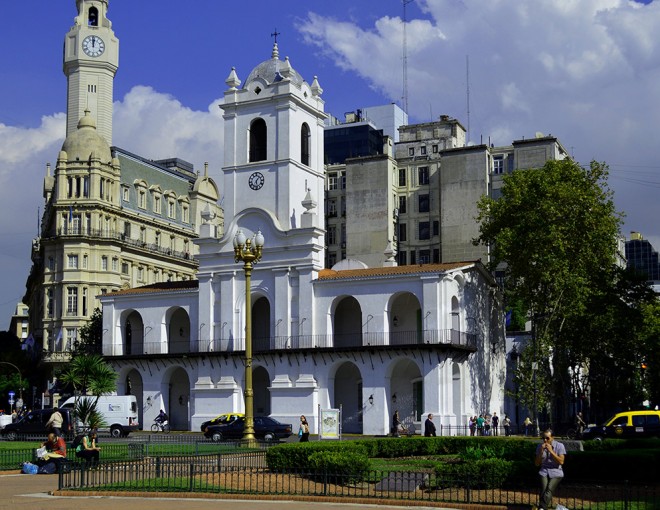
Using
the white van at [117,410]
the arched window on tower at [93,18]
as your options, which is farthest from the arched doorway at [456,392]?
the arched window on tower at [93,18]

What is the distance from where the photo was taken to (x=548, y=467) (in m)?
19.5

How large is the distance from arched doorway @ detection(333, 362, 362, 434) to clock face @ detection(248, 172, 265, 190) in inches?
462

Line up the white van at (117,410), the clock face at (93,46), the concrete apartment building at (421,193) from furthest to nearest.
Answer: the clock face at (93,46) < the concrete apartment building at (421,193) < the white van at (117,410)

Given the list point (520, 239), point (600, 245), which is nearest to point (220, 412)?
point (520, 239)

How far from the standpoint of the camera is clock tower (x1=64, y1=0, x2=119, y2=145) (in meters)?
89.9

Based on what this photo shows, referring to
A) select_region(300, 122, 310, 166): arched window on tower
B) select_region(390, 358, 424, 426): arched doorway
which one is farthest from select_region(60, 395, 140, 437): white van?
select_region(300, 122, 310, 166): arched window on tower

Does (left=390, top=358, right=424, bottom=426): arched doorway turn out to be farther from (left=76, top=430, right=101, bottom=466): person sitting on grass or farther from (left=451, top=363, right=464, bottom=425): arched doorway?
(left=76, top=430, right=101, bottom=466): person sitting on grass

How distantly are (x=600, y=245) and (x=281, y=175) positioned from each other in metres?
18.6

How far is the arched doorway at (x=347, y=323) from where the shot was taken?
57750 mm

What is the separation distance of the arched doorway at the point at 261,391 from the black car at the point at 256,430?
32.5ft

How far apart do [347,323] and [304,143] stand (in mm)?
11635

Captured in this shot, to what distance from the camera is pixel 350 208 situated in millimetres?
90750

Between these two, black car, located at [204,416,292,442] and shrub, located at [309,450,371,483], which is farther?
black car, located at [204,416,292,442]

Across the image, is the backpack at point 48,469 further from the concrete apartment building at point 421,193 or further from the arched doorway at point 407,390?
the concrete apartment building at point 421,193
